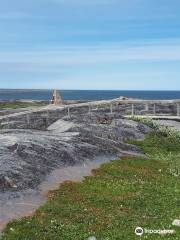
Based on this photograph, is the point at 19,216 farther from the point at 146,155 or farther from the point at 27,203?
the point at 146,155

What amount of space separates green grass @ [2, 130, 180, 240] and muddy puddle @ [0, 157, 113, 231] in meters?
0.45

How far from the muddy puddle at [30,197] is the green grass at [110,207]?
0.45 m

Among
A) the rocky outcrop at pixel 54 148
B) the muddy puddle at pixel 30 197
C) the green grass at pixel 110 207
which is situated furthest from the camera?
the rocky outcrop at pixel 54 148

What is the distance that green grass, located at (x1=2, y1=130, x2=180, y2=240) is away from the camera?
19797mm

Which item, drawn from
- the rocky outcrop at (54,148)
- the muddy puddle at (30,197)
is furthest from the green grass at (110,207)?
the rocky outcrop at (54,148)

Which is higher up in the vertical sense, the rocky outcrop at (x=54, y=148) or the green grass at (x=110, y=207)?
the rocky outcrop at (x=54, y=148)

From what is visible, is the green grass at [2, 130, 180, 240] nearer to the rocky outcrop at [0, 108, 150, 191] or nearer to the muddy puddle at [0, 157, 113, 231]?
the muddy puddle at [0, 157, 113, 231]

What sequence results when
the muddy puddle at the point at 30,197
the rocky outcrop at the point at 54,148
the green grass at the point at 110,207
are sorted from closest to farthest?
the green grass at the point at 110,207, the muddy puddle at the point at 30,197, the rocky outcrop at the point at 54,148

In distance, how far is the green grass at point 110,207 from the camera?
19797 millimetres

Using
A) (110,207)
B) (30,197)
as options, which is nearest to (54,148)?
(30,197)

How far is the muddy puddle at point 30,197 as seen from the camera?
72.1 ft

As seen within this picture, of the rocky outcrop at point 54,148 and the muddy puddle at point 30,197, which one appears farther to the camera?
the rocky outcrop at point 54,148

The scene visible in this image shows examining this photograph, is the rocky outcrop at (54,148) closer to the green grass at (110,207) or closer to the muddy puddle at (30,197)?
the muddy puddle at (30,197)

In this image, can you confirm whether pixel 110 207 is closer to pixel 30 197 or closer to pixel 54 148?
pixel 30 197
